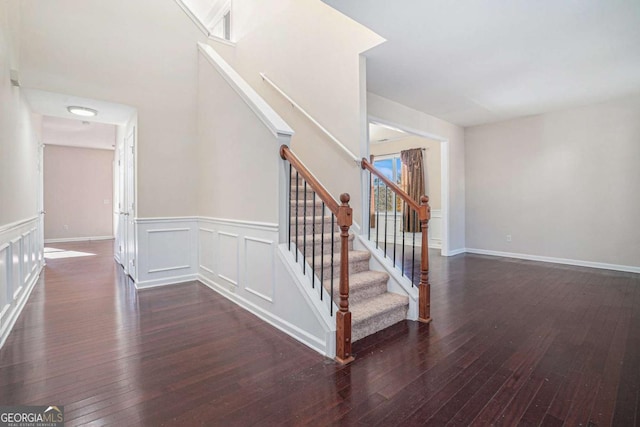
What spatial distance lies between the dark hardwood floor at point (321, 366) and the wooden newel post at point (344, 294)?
0.12 metres

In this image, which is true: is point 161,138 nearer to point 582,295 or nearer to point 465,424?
point 465,424

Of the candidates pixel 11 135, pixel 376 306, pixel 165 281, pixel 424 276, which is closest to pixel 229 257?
pixel 165 281

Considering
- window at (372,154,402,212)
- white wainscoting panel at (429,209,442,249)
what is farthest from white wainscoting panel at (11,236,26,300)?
white wainscoting panel at (429,209,442,249)

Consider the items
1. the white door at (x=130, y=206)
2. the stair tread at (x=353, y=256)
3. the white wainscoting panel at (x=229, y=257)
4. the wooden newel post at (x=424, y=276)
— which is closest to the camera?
the wooden newel post at (x=424, y=276)

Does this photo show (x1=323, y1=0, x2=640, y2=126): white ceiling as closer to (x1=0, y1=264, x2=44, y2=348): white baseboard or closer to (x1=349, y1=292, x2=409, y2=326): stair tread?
(x1=349, y1=292, x2=409, y2=326): stair tread

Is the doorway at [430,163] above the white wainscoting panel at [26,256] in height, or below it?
above

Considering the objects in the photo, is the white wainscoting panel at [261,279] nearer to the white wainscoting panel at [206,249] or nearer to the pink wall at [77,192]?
the white wainscoting panel at [206,249]

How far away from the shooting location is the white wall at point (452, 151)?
5203 mm

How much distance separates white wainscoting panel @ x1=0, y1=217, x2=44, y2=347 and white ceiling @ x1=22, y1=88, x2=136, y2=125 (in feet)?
4.55

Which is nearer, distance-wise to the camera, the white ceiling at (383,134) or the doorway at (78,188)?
the white ceiling at (383,134)

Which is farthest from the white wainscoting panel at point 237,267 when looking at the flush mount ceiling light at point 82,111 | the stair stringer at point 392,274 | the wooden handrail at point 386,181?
the flush mount ceiling light at point 82,111

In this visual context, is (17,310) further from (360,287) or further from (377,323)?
(377,323)

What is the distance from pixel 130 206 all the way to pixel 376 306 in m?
3.69

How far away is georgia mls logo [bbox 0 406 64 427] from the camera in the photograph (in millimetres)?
1535
